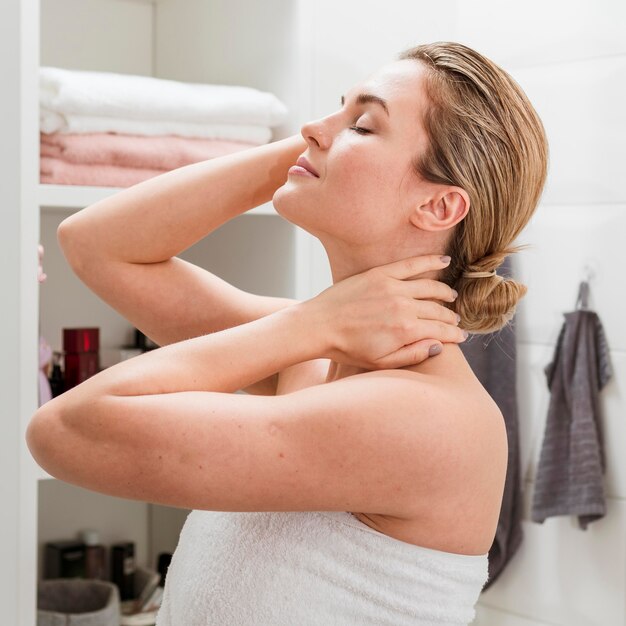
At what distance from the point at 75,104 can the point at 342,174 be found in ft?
2.31

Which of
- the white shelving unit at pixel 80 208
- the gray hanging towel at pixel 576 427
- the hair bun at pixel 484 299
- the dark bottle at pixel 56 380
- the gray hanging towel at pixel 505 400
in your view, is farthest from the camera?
the gray hanging towel at pixel 505 400

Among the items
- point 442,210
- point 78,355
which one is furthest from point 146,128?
point 442,210

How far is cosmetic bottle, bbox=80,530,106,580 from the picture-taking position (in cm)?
191

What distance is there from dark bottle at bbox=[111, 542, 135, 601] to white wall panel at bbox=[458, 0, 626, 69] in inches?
49.4

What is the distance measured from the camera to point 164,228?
3.98ft

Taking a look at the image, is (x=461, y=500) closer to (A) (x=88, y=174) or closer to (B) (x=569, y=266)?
(A) (x=88, y=174)

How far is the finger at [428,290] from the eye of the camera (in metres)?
1.04

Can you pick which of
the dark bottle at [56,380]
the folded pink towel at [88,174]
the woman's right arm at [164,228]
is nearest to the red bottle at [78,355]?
the dark bottle at [56,380]

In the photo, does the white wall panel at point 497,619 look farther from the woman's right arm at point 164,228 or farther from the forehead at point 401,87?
the forehead at point 401,87

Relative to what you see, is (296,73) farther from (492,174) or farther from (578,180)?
(492,174)

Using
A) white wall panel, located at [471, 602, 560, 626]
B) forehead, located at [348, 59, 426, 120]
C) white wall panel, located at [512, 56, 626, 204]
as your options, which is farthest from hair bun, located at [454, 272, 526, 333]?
white wall panel, located at [471, 602, 560, 626]

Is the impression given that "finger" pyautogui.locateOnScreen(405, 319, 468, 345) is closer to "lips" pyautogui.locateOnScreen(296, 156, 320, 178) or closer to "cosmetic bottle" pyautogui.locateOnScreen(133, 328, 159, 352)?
"lips" pyautogui.locateOnScreen(296, 156, 320, 178)

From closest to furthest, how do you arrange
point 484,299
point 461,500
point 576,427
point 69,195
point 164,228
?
point 461,500 < point 484,299 < point 164,228 < point 69,195 < point 576,427

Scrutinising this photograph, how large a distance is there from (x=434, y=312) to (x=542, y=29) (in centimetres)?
110
